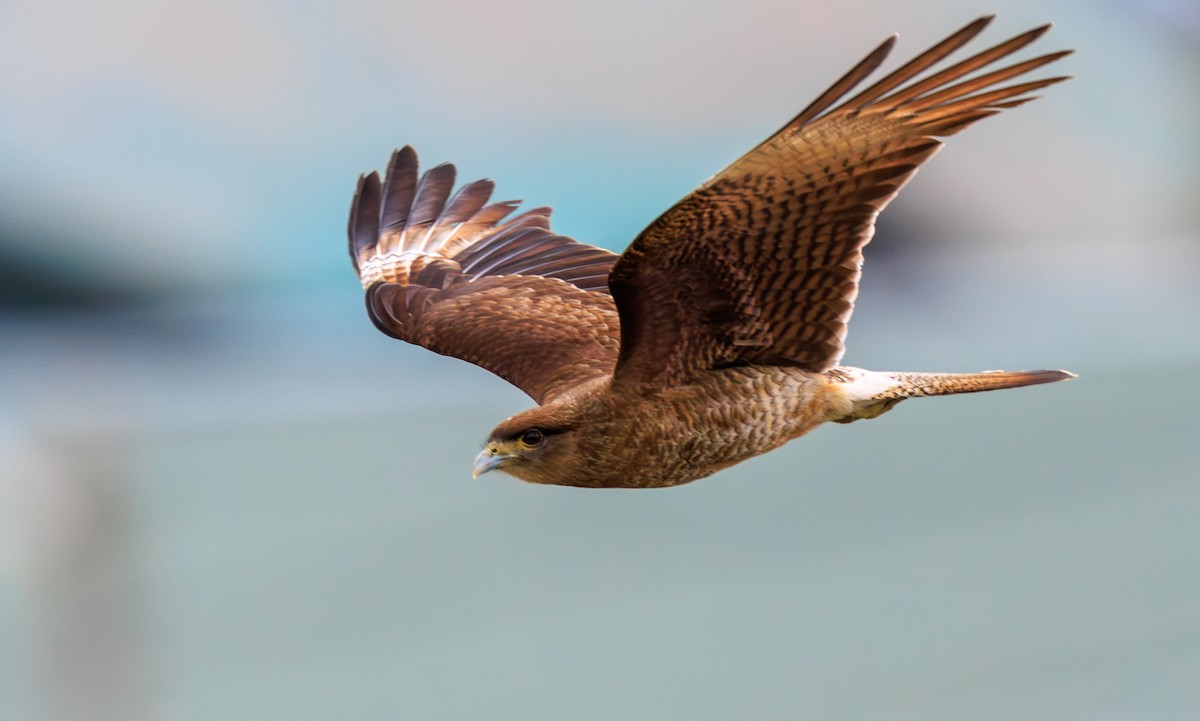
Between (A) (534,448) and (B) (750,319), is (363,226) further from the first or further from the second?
(B) (750,319)

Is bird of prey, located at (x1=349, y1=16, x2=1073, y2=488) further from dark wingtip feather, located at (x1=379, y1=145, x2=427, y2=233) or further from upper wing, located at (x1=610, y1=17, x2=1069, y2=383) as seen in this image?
dark wingtip feather, located at (x1=379, y1=145, x2=427, y2=233)

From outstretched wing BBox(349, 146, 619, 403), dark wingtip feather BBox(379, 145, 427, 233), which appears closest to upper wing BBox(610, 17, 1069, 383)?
outstretched wing BBox(349, 146, 619, 403)

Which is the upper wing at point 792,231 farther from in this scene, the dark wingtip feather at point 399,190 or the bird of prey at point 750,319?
the dark wingtip feather at point 399,190

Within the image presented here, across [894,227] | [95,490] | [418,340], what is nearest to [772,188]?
[418,340]

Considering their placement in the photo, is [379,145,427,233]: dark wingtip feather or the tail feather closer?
the tail feather

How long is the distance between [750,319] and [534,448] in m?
0.58

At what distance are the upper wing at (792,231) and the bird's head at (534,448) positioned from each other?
20 cm

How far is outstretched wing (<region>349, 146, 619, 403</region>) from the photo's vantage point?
336cm

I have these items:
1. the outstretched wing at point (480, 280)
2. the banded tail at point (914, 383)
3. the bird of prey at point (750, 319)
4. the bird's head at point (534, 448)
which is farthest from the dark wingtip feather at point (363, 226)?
the banded tail at point (914, 383)

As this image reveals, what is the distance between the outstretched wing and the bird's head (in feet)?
1.30

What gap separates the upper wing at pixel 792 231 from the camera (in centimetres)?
229

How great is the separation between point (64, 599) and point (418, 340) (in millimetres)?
4435

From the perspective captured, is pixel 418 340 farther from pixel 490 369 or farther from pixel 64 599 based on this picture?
pixel 64 599

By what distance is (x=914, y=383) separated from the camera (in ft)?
9.31
